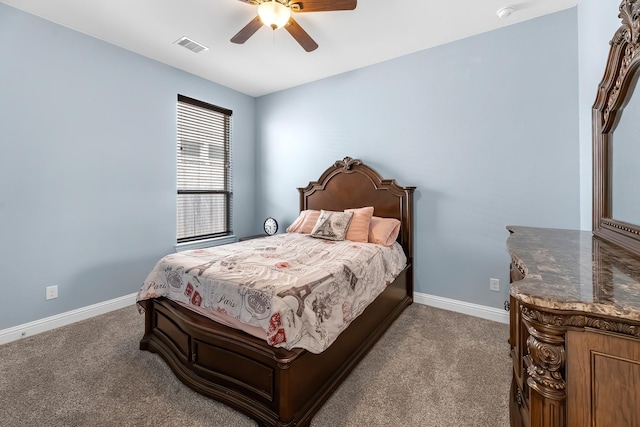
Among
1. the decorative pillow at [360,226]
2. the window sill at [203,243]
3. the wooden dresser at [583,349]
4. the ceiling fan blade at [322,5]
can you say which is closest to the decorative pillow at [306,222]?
the decorative pillow at [360,226]

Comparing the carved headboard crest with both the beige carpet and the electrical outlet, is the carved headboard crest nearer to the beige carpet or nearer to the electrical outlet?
the beige carpet

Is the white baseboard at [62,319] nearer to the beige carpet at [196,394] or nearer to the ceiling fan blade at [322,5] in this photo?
the beige carpet at [196,394]

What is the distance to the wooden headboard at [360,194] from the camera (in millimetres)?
3217

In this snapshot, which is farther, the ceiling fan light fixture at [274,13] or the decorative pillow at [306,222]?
the decorative pillow at [306,222]

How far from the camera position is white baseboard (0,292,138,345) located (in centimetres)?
244

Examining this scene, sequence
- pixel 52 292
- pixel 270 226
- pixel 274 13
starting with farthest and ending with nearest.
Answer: pixel 270 226 < pixel 52 292 < pixel 274 13

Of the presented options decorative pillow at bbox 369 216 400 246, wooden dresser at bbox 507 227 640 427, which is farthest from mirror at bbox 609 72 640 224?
decorative pillow at bbox 369 216 400 246

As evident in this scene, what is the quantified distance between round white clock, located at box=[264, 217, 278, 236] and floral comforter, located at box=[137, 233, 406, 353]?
153 cm

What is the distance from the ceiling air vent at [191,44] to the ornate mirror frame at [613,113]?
3.31 metres

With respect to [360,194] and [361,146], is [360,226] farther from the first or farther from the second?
[361,146]

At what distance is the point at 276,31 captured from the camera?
9.21 feet

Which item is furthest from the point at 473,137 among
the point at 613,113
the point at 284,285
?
the point at 284,285

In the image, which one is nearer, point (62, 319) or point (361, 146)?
point (62, 319)

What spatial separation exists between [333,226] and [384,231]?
1.80 ft
